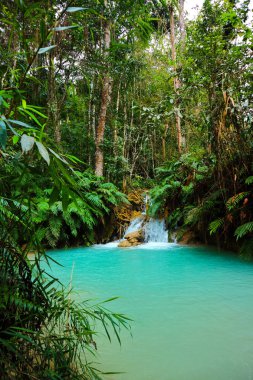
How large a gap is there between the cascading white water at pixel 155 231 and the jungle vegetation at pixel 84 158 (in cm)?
27

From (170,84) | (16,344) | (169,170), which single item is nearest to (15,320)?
(16,344)

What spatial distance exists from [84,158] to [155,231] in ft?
18.1

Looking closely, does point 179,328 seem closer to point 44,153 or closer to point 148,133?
point 44,153

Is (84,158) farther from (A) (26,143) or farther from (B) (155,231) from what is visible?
(A) (26,143)

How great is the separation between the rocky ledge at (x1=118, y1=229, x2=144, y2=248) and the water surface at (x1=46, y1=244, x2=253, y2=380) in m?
1.68

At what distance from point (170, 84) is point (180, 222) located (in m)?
8.10

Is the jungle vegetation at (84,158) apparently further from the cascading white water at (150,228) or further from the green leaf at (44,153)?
the cascading white water at (150,228)

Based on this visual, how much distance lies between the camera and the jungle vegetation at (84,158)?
1.12 metres

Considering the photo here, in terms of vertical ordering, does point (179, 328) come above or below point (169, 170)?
below

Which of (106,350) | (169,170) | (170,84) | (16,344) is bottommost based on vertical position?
(106,350)

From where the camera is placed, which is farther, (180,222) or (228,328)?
(180,222)

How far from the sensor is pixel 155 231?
8.05 meters

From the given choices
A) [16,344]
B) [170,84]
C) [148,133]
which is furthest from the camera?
[170,84]

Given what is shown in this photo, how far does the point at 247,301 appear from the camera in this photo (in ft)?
10.1
